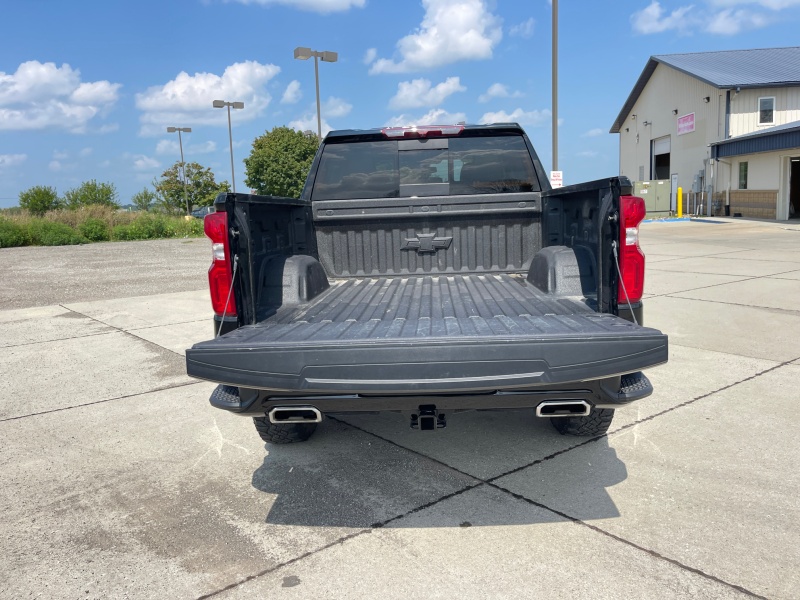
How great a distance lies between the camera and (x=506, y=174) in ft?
16.5

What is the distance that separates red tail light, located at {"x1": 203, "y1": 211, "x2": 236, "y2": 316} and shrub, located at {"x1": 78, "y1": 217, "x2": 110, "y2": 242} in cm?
2721

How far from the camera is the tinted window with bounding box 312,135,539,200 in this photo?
5.05 metres

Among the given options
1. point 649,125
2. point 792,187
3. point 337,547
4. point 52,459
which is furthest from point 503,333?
point 649,125

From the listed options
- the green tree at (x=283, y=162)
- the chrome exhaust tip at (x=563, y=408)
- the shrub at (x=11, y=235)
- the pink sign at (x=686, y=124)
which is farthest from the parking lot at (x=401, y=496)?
the green tree at (x=283, y=162)

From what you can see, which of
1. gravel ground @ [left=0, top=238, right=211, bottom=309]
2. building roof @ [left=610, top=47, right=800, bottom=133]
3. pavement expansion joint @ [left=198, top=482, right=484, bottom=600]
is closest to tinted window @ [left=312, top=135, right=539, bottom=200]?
pavement expansion joint @ [left=198, top=482, right=484, bottom=600]

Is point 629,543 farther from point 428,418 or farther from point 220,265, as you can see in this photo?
point 220,265

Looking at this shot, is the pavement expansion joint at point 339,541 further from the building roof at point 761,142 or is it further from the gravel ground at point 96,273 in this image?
the building roof at point 761,142

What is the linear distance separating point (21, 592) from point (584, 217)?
3453 mm

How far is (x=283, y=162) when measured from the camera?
Result: 45.9 metres

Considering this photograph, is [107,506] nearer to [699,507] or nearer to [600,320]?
[600,320]

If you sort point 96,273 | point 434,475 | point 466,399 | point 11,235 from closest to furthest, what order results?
point 466,399 → point 434,475 → point 96,273 → point 11,235

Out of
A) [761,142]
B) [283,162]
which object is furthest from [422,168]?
[283,162]

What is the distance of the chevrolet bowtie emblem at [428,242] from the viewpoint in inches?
196

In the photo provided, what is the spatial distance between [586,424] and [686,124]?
34.1m
